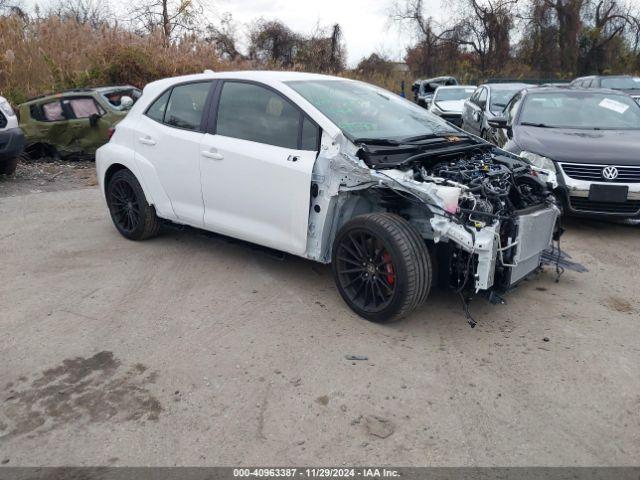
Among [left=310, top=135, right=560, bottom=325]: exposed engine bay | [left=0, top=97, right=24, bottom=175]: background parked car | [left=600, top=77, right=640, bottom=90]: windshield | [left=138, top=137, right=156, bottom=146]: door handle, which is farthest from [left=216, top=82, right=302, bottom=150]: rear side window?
[left=600, top=77, right=640, bottom=90]: windshield

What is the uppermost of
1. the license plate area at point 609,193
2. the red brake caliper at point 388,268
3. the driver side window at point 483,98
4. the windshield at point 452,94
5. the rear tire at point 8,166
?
the windshield at point 452,94

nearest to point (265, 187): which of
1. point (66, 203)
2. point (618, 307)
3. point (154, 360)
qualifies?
point (154, 360)

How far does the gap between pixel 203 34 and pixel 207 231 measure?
18.8 meters

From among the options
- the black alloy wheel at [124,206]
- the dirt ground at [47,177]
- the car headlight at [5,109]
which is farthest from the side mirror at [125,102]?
the black alloy wheel at [124,206]

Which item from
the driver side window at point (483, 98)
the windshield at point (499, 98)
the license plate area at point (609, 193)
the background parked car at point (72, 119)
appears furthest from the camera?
the background parked car at point (72, 119)

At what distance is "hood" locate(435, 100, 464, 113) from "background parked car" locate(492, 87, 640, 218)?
857 cm

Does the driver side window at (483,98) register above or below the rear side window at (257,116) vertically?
above

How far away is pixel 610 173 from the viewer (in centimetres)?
614

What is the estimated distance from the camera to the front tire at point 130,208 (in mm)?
5805

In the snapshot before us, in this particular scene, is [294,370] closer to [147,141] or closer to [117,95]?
[147,141]

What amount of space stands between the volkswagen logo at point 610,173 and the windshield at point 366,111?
1992mm

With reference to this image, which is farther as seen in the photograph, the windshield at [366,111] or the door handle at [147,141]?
the door handle at [147,141]

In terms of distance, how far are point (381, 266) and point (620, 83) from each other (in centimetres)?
1421

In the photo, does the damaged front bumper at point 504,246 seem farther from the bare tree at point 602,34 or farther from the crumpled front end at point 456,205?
the bare tree at point 602,34
